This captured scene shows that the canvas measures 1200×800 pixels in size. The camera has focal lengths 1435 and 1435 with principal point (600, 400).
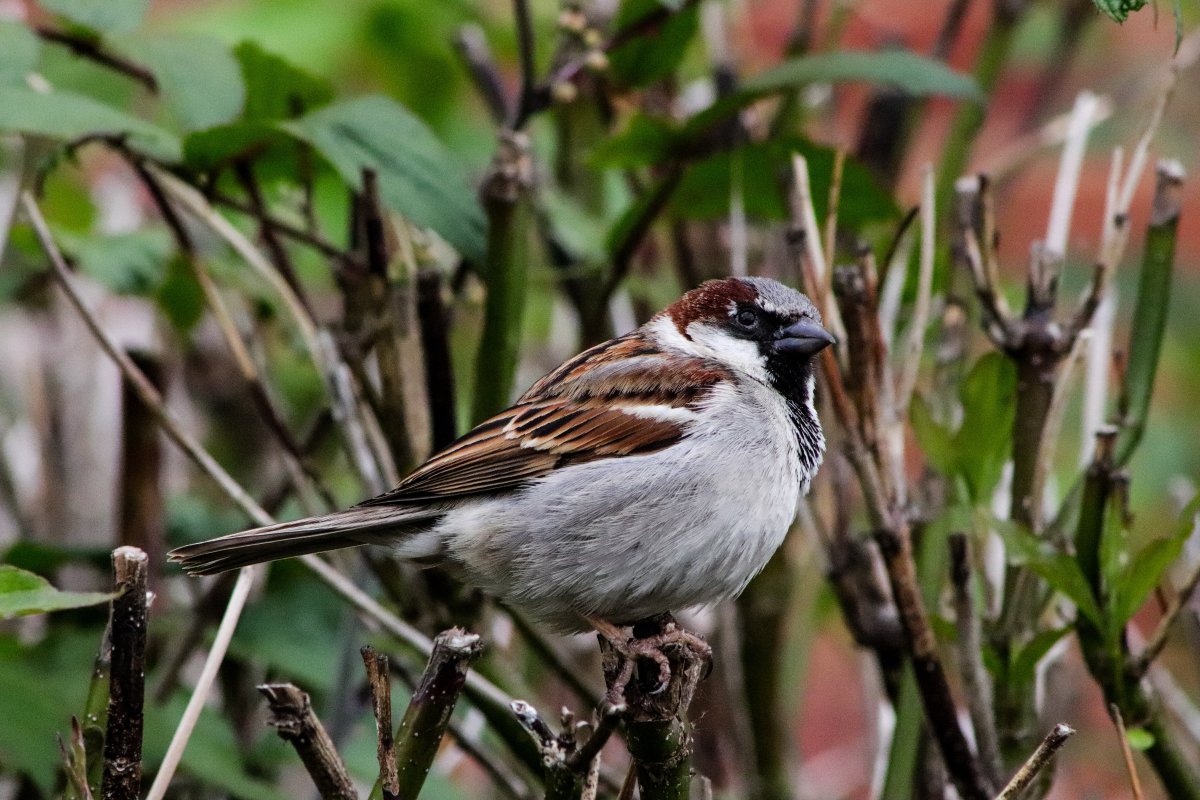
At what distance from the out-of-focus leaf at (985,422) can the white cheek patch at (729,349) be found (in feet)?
1.28

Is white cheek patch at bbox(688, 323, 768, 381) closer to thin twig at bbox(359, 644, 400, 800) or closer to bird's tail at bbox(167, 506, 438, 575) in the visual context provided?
bird's tail at bbox(167, 506, 438, 575)

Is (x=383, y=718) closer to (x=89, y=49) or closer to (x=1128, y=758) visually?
(x=1128, y=758)

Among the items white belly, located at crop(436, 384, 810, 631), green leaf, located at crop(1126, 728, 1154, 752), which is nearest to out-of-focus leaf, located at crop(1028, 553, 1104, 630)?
green leaf, located at crop(1126, 728, 1154, 752)

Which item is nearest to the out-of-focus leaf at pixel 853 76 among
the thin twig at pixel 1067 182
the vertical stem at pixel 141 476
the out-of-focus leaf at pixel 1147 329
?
the thin twig at pixel 1067 182

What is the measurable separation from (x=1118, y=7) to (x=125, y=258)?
Result: 60.0 inches

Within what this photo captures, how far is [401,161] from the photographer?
185cm

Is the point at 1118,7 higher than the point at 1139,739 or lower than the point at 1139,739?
higher

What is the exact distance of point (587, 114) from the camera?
287cm

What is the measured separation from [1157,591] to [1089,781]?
2623mm

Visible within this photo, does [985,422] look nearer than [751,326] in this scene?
Yes

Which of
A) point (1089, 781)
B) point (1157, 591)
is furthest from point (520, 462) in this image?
point (1089, 781)

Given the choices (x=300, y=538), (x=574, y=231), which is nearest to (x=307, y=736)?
(x=300, y=538)

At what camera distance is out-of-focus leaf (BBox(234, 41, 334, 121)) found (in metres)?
2.08

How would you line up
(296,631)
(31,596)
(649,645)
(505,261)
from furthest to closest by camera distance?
(296,631)
(505,261)
(649,645)
(31,596)
